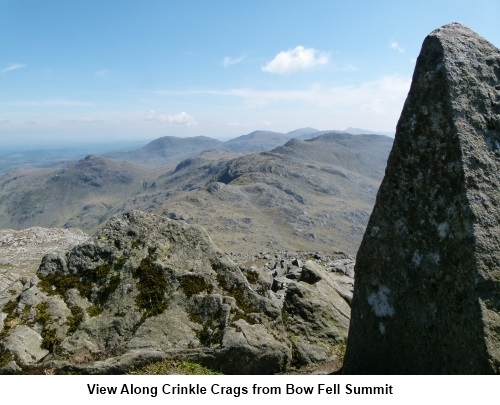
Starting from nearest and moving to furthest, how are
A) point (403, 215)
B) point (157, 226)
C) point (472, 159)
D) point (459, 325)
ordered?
point (459, 325) → point (472, 159) → point (403, 215) → point (157, 226)

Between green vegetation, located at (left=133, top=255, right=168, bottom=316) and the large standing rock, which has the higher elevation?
the large standing rock

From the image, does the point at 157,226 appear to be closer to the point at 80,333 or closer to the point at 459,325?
the point at 80,333

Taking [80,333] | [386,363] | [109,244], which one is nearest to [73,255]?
[109,244]

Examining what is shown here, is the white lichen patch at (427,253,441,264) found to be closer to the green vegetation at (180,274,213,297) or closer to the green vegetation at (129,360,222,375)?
the green vegetation at (129,360,222,375)

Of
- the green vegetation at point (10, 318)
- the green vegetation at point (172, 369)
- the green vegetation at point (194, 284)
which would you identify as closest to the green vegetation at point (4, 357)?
the green vegetation at point (10, 318)

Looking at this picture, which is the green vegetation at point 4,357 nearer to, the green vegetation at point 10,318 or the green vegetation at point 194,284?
the green vegetation at point 10,318

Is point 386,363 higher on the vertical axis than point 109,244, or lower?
lower

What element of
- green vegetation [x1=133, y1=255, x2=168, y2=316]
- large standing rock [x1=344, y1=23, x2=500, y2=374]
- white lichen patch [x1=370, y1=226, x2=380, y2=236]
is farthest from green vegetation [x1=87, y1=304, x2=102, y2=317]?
white lichen patch [x1=370, y1=226, x2=380, y2=236]
